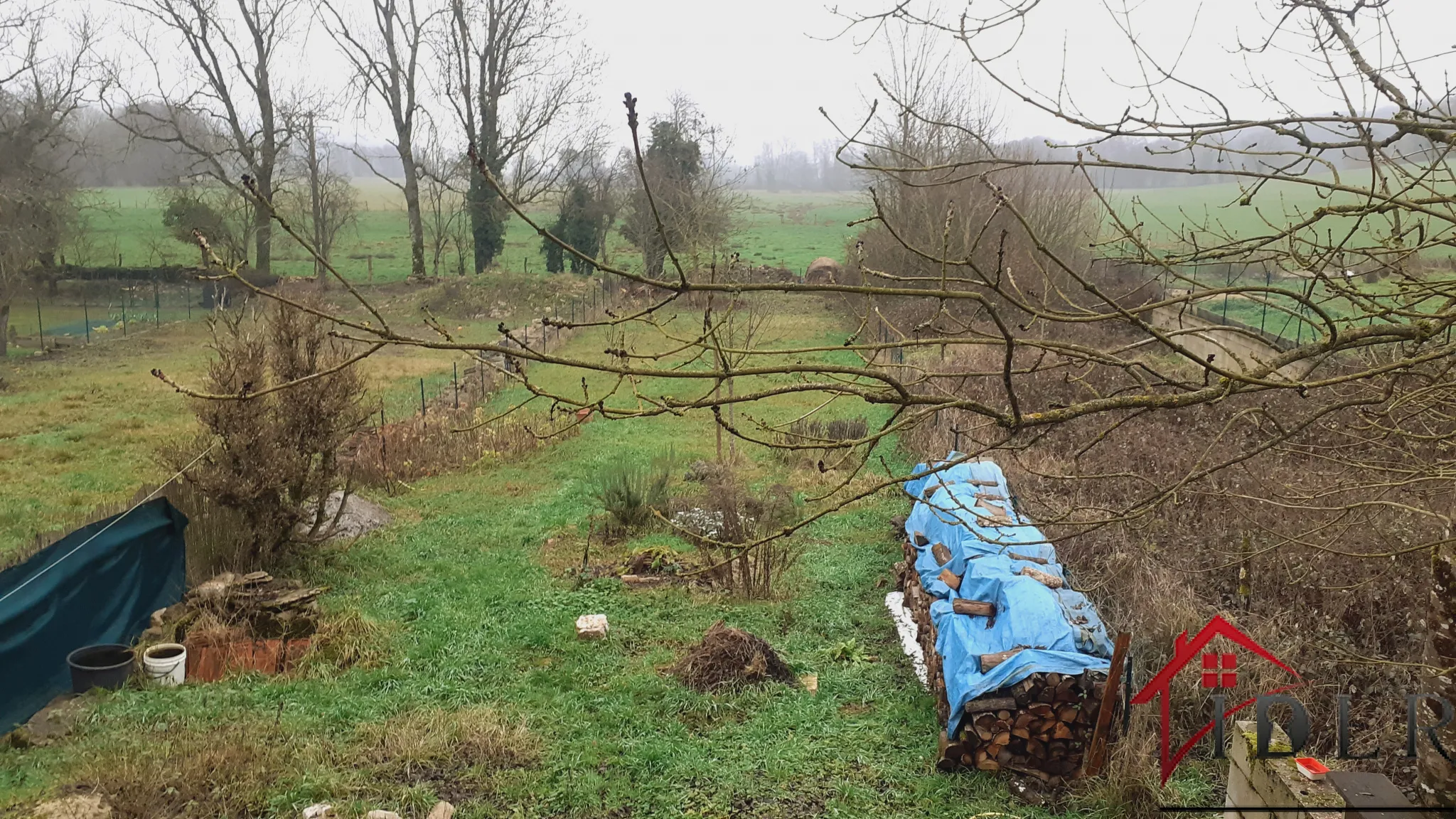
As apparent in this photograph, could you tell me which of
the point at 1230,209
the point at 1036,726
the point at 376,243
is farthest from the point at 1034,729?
the point at 376,243

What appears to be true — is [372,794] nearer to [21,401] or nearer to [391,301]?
[21,401]

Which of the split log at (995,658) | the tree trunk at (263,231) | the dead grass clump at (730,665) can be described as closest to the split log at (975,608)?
the split log at (995,658)

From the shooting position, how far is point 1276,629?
6.16 m

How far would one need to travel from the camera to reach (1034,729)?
5473 mm

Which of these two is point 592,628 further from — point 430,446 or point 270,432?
point 430,446

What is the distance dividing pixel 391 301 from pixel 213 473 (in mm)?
24391

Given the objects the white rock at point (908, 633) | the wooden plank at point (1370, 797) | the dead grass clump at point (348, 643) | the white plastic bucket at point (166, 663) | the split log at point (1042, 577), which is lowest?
the white rock at point (908, 633)

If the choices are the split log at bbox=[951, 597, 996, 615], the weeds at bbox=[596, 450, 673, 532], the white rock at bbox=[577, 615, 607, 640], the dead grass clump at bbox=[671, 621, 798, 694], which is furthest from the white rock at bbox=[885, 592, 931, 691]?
the weeds at bbox=[596, 450, 673, 532]

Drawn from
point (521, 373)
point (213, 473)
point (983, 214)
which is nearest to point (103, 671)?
point (213, 473)

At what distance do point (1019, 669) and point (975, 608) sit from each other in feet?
2.44

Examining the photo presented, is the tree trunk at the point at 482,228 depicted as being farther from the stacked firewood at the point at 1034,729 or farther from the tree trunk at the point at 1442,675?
the tree trunk at the point at 1442,675

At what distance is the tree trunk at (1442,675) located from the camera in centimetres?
287

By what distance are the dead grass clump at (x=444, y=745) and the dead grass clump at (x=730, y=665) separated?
1248mm

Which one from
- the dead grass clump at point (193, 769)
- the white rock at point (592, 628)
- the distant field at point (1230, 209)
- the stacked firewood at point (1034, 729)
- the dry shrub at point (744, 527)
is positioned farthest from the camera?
the distant field at point (1230, 209)
